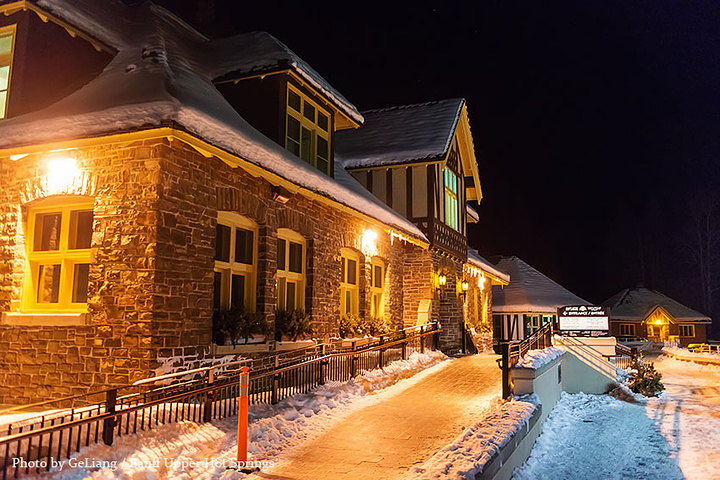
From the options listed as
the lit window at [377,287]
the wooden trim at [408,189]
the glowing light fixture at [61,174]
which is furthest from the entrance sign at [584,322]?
the glowing light fixture at [61,174]

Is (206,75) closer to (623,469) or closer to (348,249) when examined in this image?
(348,249)

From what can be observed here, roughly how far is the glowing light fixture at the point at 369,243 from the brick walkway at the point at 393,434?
4321mm

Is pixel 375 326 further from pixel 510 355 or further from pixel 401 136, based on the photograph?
pixel 401 136

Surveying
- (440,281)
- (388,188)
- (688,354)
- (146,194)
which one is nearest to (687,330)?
(688,354)

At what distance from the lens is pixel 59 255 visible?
933cm

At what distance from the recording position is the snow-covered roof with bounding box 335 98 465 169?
1995 cm

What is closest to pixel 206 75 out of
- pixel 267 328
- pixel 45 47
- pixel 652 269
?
pixel 45 47

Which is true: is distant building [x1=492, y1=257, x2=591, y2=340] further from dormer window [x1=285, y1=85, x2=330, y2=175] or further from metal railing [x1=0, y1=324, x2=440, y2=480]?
dormer window [x1=285, y1=85, x2=330, y2=175]

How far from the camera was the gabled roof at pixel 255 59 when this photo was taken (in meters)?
12.2

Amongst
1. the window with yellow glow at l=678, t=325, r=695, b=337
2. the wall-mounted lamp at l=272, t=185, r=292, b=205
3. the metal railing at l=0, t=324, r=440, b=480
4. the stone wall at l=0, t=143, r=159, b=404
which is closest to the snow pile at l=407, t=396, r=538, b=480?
the metal railing at l=0, t=324, r=440, b=480

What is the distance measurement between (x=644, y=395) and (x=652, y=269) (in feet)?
180

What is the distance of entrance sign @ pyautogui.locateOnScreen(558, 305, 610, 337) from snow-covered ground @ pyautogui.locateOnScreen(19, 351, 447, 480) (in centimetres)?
1064

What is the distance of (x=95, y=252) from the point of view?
8.79m

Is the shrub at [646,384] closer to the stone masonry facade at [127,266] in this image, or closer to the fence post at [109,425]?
the stone masonry facade at [127,266]
